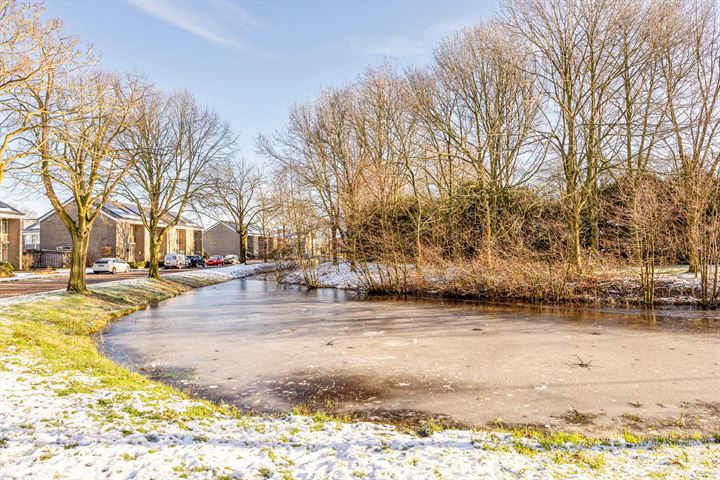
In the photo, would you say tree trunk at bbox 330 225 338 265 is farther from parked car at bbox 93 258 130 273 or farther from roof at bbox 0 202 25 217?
roof at bbox 0 202 25 217

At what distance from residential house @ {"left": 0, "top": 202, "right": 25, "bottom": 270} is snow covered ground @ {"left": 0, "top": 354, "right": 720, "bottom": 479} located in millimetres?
39535

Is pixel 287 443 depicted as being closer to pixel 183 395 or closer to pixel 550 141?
pixel 183 395

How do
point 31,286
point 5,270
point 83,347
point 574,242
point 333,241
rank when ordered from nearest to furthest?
1. point 83,347
2. point 574,242
3. point 31,286
4. point 333,241
5. point 5,270

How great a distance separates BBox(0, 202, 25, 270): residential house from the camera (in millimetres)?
37219

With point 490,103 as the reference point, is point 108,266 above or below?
below

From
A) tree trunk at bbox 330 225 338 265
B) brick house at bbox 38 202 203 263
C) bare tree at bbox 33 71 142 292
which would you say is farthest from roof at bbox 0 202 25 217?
tree trunk at bbox 330 225 338 265

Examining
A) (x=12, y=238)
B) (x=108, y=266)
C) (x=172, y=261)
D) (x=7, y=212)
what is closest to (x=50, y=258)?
(x=12, y=238)

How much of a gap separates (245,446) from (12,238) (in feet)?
140

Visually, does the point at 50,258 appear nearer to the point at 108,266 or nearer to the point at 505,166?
the point at 108,266

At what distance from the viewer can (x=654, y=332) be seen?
41.3ft

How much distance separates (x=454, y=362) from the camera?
9.42 metres

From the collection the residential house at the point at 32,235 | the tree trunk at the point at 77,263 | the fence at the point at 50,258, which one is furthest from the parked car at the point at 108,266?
the residential house at the point at 32,235

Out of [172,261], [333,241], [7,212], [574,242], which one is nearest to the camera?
[574,242]

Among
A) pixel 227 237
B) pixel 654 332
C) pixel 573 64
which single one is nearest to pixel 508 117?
pixel 573 64
